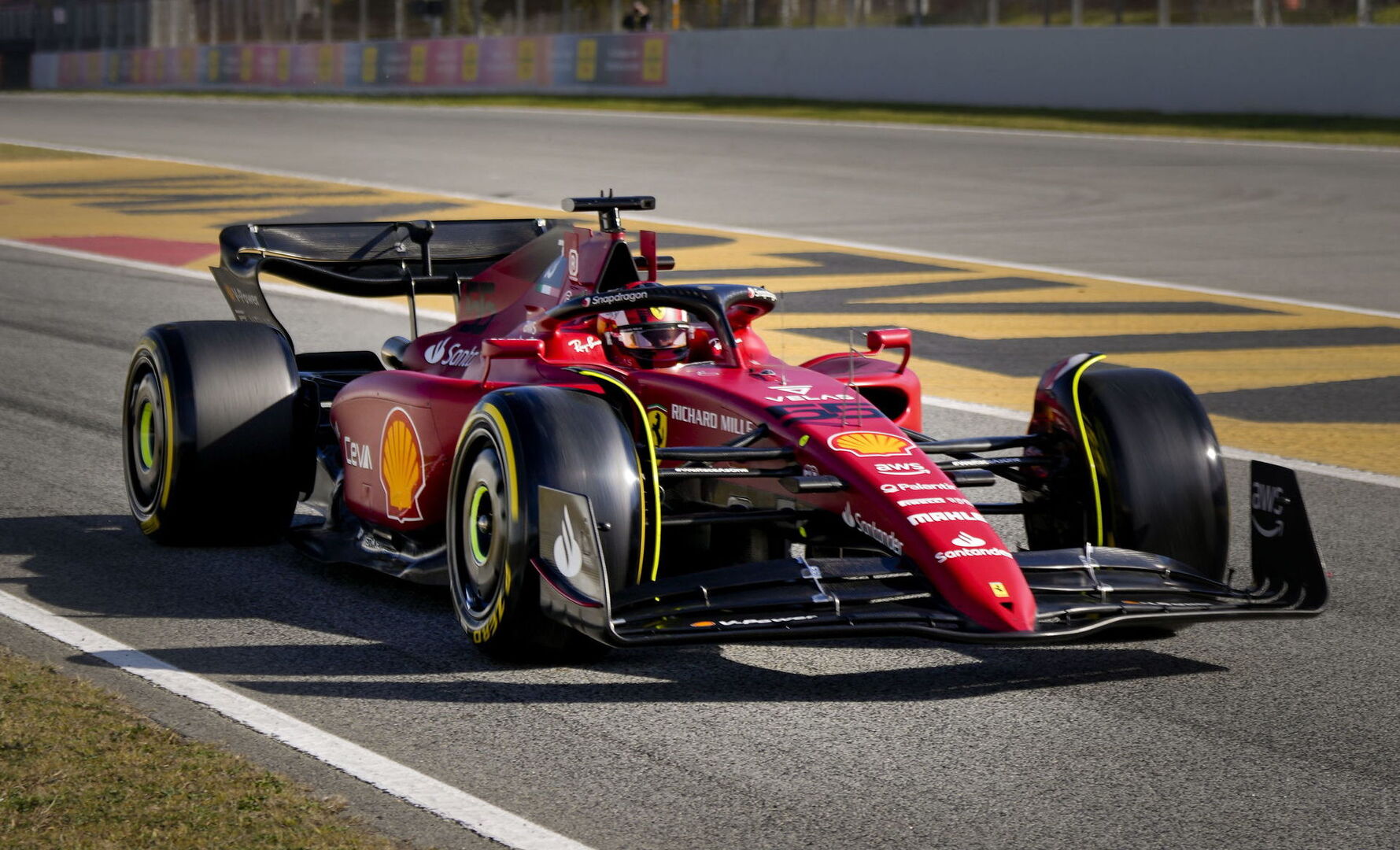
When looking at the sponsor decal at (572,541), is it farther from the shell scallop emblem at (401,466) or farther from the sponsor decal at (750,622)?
the shell scallop emblem at (401,466)

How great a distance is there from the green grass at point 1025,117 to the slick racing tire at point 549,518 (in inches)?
933

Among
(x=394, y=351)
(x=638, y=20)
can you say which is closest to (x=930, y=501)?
(x=394, y=351)

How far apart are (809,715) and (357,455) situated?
2.55m

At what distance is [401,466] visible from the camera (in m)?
6.81

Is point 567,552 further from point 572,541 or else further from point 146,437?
point 146,437

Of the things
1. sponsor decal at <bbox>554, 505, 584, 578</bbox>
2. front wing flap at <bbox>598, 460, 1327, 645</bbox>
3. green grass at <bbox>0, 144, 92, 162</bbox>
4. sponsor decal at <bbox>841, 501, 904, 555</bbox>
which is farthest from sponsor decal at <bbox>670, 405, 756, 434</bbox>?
green grass at <bbox>0, 144, 92, 162</bbox>

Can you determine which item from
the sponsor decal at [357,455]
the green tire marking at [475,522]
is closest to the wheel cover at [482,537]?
the green tire marking at [475,522]

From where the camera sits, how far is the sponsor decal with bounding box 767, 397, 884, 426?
19.4 feet

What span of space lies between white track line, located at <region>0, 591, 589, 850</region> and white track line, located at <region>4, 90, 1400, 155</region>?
76.1 ft

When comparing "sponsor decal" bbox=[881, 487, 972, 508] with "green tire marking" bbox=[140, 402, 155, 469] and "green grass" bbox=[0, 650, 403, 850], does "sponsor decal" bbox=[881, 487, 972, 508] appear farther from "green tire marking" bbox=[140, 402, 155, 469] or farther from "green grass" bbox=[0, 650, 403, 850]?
"green tire marking" bbox=[140, 402, 155, 469]

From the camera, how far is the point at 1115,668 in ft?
19.0

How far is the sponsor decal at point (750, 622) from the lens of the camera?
5.18 metres

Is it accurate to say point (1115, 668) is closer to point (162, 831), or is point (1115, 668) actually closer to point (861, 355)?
point (861, 355)

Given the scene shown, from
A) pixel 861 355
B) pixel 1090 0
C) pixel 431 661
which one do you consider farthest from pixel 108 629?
pixel 1090 0
